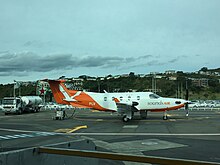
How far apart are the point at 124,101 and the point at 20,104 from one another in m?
20.8

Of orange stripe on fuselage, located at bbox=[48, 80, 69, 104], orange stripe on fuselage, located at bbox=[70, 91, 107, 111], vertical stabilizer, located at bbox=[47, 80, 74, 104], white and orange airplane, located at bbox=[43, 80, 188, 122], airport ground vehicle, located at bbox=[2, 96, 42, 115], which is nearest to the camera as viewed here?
white and orange airplane, located at bbox=[43, 80, 188, 122]

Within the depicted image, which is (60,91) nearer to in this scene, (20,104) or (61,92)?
(61,92)

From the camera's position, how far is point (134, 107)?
26.3 meters

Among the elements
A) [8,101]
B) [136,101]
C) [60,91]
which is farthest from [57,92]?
[8,101]

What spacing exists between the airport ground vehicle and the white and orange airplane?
12.5 m

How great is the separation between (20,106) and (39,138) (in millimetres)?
38413

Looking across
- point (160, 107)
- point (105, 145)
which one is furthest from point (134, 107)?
point (105, 145)

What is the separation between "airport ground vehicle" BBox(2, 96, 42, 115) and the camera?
133ft

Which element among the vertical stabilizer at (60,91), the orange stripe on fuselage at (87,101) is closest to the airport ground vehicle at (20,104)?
the vertical stabilizer at (60,91)

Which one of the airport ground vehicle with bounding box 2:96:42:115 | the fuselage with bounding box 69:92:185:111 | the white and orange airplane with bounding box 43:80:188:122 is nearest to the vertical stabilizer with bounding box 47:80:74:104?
the white and orange airplane with bounding box 43:80:188:122

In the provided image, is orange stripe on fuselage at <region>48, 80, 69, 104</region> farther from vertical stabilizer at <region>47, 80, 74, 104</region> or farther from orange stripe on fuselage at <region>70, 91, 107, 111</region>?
orange stripe on fuselage at <region>70, 91, 107, 111</region>

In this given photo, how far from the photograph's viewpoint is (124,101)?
27953 millimetres

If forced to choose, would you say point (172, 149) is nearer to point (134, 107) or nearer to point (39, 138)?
point (39, 138)

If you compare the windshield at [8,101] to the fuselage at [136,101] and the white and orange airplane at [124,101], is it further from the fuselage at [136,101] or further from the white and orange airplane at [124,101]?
the fuselage at [136,101]
